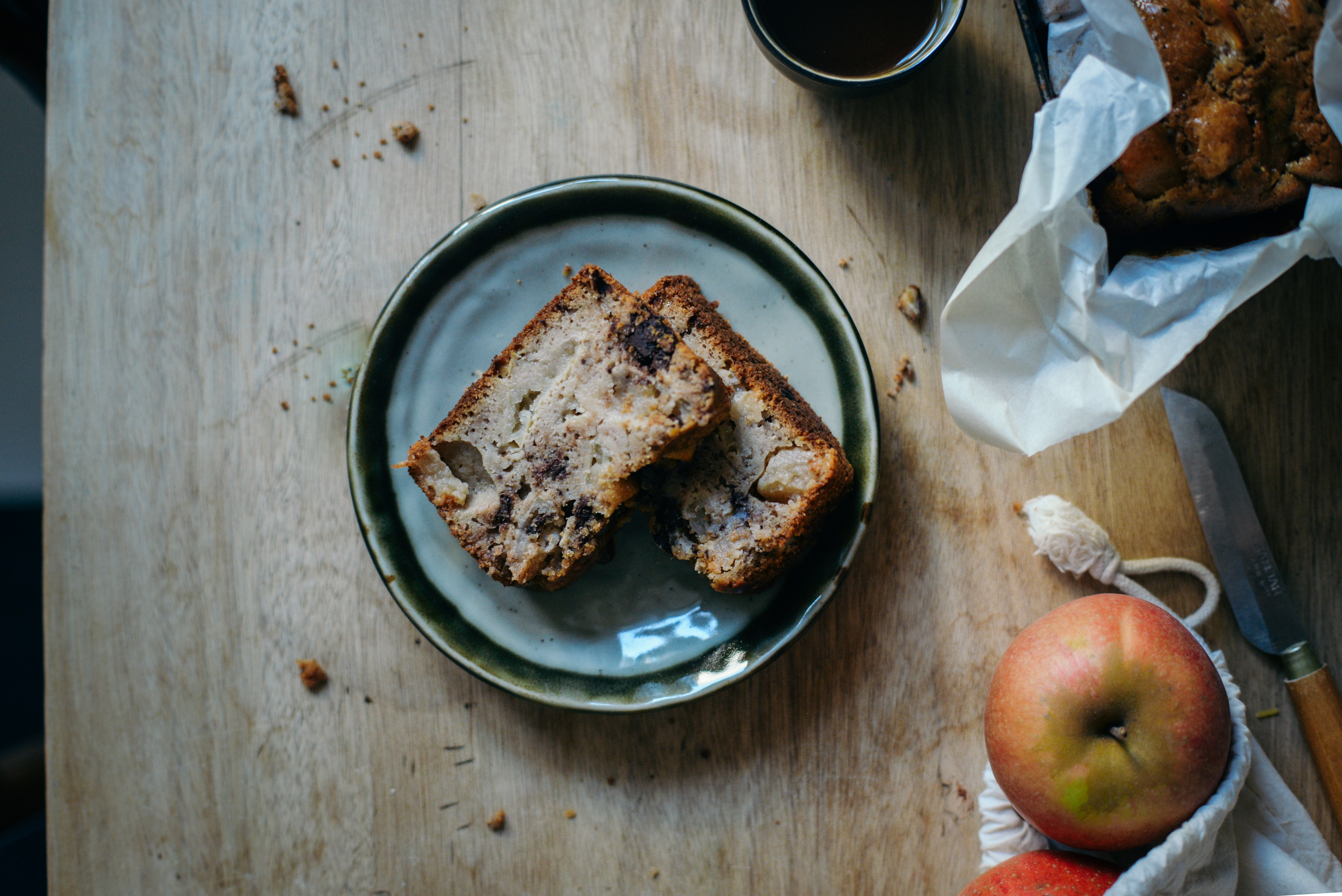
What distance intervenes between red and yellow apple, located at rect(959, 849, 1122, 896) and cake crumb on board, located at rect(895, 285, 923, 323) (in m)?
1.01

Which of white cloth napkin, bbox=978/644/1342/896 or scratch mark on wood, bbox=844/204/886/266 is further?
scratch mark on wood, bbox=844/204/886/266

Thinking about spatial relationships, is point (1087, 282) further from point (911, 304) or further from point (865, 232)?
point (865, 232)

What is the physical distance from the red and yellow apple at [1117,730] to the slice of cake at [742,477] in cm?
47

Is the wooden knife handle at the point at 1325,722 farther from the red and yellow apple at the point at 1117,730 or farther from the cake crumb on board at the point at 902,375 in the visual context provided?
the cake crumb on board at the point at 902,375

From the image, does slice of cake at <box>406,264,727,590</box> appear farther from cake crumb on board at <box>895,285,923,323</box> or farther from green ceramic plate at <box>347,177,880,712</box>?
cake crumb on board at <box>895,285,923,323</box>

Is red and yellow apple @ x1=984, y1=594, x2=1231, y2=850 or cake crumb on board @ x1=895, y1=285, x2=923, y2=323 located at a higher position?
cake crumb on board @ x1=895, y1=285, x2=923, y2=323

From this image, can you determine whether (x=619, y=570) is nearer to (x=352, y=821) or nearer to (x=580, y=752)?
(x=580, y=752)

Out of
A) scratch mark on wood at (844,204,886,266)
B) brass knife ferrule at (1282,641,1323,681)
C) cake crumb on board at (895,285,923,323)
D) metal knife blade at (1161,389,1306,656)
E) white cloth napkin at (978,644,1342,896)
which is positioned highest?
scratch mark on wood at (844,204,886,266)

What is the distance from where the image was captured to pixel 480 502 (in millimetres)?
1477

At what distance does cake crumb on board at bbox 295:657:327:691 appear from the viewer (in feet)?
5.32

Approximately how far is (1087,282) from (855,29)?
0.63 metres

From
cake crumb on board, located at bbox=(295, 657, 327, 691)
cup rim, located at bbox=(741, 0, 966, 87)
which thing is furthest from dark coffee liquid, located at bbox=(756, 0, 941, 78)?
cake crumb on board, located at bbox=(295, 657, 327, 691)

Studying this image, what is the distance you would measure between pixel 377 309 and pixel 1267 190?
1.63m

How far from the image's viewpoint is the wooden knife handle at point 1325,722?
1499 mm
